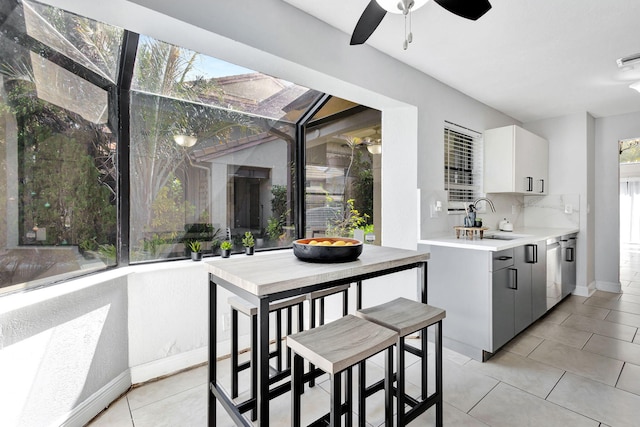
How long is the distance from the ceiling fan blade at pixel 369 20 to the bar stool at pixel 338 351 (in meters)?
1.47

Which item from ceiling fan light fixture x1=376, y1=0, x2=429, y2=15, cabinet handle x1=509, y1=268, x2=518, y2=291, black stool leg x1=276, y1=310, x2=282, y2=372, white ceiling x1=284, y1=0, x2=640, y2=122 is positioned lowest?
black stool leg x1=276, y1=310, x2=282, y2=372

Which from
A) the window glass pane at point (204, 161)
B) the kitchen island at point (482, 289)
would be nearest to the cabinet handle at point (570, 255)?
the kitchen island at point (482, 289)

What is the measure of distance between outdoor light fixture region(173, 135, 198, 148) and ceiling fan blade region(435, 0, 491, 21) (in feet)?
6.35

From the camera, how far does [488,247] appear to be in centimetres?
236

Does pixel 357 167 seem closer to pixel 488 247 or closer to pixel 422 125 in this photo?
pixel 422 125

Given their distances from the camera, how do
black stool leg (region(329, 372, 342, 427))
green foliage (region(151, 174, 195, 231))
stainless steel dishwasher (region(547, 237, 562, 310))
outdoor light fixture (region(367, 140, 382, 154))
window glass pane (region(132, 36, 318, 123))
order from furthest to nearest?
outdoor light fixture (region(367, 140, 382, 154))
stainless steel dishwasher (region(547, 237, 562, 310))
green foliage (region(151, 174, 195, 231))
window glass pane (region(132, 36, 318, 123))
black stool leg (region(329, 372, 342, 427))

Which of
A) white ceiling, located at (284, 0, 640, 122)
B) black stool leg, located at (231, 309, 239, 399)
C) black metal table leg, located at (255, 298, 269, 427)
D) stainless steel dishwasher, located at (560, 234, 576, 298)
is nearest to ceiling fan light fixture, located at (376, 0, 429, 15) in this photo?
white ceiling, located at (284, 0, 640, 122)

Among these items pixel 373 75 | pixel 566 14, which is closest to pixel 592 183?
pixel 566 14

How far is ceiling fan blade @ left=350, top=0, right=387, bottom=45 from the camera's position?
1487 mm

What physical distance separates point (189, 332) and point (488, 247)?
232 cm

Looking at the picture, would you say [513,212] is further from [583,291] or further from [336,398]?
[336,398]

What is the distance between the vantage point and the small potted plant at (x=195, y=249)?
2.40 meters

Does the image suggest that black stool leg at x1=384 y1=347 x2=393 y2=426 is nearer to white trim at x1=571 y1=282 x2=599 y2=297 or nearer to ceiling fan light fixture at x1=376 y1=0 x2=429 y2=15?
ceiling fan light fixture at x1=376 y1=0 x2=429 y2=15

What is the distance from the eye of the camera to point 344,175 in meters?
3.37
